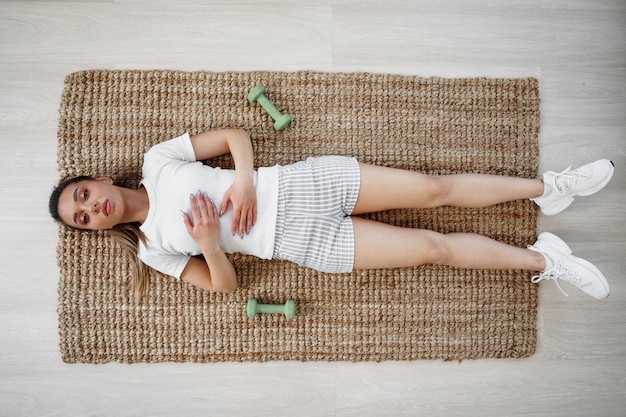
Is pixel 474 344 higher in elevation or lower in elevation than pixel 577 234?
lower

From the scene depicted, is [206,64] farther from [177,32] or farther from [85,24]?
[85,24]

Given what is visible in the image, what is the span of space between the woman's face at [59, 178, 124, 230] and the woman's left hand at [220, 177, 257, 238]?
22cm

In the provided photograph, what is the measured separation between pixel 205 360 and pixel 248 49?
2.63 ft

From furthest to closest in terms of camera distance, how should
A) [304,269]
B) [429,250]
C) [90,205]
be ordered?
1. [304,269]
2. [429,250]
3. [90,205]

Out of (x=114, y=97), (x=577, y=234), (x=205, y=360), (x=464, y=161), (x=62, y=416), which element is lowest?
(x=62, y=416)

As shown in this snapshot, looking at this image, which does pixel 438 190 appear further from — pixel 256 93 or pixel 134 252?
pixel 134 252

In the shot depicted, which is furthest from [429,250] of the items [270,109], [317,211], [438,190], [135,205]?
[135,205]

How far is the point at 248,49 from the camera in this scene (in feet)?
3.70

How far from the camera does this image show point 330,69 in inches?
44.6

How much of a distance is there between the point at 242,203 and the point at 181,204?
136mm

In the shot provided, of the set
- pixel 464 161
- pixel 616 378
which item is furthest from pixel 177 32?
pixel 616 378

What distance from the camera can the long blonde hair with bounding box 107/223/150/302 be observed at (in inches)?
39.5

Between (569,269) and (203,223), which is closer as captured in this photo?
(203,223)

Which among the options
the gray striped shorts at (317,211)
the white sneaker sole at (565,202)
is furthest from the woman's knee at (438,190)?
the white sneaker sole at (565,202)
